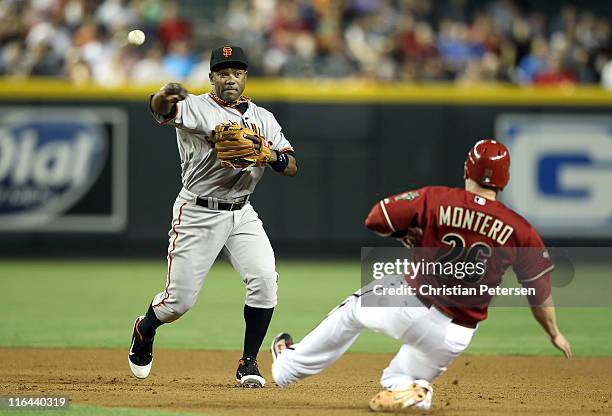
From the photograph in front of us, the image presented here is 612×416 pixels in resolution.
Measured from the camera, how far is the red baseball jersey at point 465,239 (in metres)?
5.32

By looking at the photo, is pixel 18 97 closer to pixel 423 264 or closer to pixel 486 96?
pixel 486 96

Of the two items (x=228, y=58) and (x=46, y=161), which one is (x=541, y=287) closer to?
(x=228, y=58)

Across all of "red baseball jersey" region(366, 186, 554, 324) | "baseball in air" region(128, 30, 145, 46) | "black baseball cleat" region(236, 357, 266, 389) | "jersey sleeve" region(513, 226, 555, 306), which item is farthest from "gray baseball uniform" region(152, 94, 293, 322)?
"jersey sleeve" region(513, 226, 555, 306)

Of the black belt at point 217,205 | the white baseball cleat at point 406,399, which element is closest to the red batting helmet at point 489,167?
the white baseball cleat at point 406,399

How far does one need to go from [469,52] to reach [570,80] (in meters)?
1.46

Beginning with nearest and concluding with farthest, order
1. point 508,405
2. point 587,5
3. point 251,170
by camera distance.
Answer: point 508,405, point 251,170, point 587,5

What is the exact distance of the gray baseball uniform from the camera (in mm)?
6445

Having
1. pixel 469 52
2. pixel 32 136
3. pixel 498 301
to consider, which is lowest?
pixel 498 301

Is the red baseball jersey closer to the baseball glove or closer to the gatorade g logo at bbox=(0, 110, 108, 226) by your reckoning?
the baseball glove

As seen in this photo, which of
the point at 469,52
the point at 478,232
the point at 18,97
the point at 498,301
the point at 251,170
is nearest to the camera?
the point at 478,232

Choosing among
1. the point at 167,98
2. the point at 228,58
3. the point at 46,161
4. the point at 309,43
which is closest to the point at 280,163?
the point at 228,58

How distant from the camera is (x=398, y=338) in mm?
5527

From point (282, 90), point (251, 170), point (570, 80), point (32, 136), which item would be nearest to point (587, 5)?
point (570, 80)

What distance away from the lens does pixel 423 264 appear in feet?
17.8
